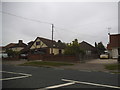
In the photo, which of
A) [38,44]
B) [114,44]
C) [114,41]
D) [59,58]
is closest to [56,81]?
[59,58]

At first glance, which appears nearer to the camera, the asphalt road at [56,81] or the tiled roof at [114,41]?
the asphalt road at [56,81]

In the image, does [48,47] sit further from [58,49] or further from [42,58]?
[42,58]

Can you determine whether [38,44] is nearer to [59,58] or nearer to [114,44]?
[59,58]

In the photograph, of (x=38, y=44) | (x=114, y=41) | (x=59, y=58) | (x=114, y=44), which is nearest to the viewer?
(x=59, y=58)

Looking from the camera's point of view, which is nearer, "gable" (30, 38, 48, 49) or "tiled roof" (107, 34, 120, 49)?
"tiled roof" (107, 34, 120, 49)

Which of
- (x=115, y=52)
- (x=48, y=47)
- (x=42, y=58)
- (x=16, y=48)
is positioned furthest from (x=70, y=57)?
(x=16, y=48)

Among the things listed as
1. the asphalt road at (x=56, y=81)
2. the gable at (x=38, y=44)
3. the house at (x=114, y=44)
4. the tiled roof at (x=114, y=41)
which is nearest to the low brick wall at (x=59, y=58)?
the house at (x=114, y=44)

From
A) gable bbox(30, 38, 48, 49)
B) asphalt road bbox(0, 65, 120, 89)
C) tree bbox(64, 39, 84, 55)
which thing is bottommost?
asphalt road bbox(0, 65, 120, 89)

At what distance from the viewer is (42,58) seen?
98.6ft

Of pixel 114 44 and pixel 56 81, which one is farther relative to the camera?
pixel 114 44

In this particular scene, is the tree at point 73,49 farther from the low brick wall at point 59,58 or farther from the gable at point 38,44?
the gable at point 38,44

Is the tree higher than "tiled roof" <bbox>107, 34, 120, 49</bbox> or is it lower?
lower

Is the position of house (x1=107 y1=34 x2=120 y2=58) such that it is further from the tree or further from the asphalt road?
the asphalt road

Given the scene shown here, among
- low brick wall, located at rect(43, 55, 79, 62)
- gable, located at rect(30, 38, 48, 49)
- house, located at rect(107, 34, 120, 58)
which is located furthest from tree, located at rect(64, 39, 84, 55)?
gable, located at rect(30, 38, 48, 49)
